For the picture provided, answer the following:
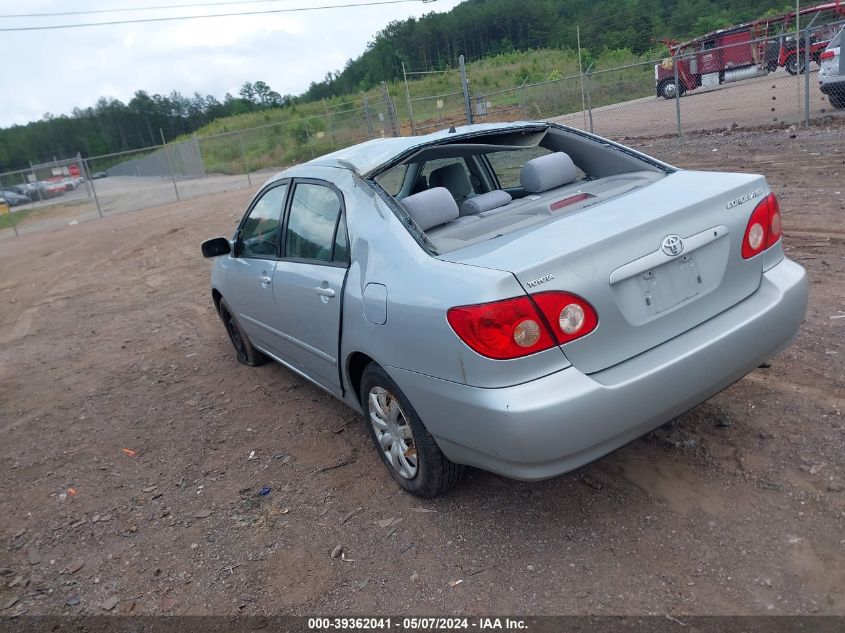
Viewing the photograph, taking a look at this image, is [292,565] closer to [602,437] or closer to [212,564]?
[212,564]

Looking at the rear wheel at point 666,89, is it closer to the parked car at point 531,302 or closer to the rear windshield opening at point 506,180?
the rear windshield opening at point 506,180

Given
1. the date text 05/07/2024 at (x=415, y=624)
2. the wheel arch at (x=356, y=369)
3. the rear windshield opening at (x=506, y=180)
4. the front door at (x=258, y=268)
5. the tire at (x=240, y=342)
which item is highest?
the rear windshield opening at (x=506, y=180)

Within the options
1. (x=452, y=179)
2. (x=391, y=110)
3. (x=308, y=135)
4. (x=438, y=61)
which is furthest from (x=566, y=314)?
(x=438, y=61)

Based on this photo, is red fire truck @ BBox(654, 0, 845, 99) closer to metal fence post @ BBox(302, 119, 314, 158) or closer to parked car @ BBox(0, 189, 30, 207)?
metal fence post @ BBox(302, 119, 314, 158)

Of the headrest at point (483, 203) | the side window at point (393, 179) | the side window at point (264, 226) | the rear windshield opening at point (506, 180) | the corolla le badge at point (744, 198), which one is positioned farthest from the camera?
the side window at point (264, 226)

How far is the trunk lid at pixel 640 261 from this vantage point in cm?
263

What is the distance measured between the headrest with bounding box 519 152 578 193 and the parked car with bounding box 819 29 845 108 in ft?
41.2

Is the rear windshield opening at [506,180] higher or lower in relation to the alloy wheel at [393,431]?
higher

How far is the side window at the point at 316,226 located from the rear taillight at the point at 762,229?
6.13 feet

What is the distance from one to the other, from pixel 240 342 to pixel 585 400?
388 centimetres

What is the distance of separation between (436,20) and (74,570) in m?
68.7

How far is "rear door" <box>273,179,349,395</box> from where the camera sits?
3.59m

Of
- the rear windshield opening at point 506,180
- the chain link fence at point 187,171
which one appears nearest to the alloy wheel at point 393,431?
the rear windshield opening at point 506,180

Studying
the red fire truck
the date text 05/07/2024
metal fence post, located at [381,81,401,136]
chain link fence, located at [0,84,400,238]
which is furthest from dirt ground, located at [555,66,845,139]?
the date text 05/07/2024
